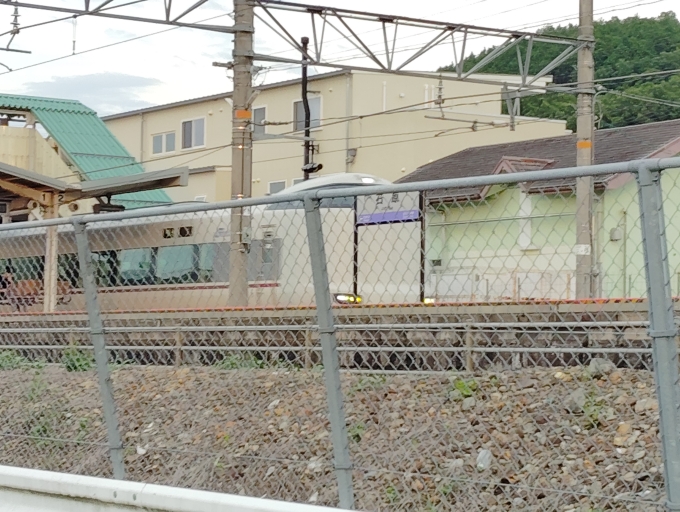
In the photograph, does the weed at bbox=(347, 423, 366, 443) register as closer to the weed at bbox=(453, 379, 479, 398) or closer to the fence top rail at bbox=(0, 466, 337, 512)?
the weed at bbox=(453, 379, 479, 398)

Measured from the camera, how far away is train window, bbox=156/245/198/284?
6426 millimetres

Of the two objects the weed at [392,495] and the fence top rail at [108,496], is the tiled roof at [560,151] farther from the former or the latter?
the fence top rail at [108,496]

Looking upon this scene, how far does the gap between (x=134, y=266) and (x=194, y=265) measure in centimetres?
40

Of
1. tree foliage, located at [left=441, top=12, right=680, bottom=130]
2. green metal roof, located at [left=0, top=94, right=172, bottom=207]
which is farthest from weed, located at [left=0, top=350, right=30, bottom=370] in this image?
tree foliage, located at [left=441, top=12, right=680, bottom=130]

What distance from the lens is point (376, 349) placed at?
4.84 metres

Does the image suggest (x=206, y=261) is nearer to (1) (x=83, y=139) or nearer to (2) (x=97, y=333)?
(2) (x=97, y=333)

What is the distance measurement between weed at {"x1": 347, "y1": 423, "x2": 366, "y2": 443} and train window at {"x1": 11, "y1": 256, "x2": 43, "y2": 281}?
2.38 m

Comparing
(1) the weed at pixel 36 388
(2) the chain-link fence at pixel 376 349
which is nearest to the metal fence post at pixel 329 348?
(2) the chain-link fence at pixel 376 349

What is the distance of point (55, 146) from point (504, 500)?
29.6 meters

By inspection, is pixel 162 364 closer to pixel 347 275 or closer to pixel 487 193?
pixel 347 275

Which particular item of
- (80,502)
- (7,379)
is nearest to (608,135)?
(7,379)

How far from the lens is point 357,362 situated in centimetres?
549

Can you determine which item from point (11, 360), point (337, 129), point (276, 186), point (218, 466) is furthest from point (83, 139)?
point (218, 466)

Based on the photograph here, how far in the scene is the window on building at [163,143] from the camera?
44281 millimetres
